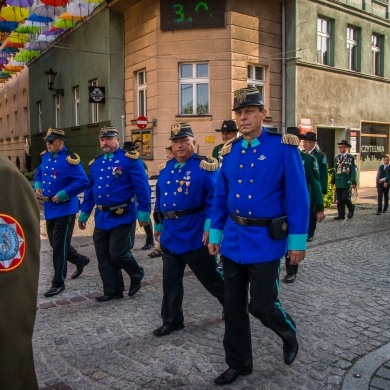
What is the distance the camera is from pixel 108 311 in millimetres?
4945

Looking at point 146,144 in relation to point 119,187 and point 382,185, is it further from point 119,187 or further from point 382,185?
point 119,187

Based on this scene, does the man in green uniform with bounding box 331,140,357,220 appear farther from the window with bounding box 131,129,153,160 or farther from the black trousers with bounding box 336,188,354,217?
the window with bounding box 131,129,153,160

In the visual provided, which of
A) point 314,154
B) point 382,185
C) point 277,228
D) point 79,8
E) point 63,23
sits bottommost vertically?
point 382,185

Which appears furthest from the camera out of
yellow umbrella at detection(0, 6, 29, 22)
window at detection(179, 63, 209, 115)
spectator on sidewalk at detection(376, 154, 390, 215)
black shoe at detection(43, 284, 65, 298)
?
window at detection(179, 63, 209, 115)

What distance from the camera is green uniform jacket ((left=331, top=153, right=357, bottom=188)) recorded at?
1222cm

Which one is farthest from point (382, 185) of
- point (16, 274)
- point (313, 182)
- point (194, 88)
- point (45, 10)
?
point (16, 274)

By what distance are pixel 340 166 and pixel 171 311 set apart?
9296mm

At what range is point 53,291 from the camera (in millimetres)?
5629

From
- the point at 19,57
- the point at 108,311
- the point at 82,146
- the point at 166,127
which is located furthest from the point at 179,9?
the point at 108,311

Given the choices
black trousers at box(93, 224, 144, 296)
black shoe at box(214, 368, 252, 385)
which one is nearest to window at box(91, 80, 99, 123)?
black trousers at box(93, 224, 144, 296)

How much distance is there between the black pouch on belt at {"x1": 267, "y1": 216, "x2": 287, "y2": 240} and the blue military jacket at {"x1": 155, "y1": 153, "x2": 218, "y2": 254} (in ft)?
3.31

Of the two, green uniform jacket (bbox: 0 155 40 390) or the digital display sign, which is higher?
the digital display sign

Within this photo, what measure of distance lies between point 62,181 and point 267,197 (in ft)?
10.8

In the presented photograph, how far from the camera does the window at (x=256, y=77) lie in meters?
16.3
